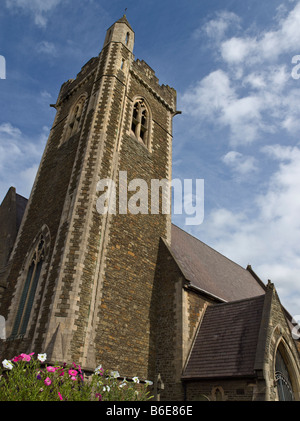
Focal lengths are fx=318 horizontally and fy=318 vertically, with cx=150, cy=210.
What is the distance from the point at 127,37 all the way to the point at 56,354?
17312 mm

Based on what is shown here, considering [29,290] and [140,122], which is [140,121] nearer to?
[140,122]

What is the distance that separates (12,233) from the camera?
1645cm

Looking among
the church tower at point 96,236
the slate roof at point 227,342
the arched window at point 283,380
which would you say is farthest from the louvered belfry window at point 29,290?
the arched window at point 283,380

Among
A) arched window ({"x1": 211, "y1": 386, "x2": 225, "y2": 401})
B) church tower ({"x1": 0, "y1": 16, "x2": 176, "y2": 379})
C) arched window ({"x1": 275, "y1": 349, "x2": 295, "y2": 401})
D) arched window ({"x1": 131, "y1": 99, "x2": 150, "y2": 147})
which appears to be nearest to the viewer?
arched window ({"x1": 211, "y1": 386, "x2": 225, "y2": 401})

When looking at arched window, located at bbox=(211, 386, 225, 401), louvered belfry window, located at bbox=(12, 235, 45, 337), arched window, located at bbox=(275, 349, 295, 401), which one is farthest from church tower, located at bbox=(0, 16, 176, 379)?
arched window, located at bbox=(275, 349, 295, 401)

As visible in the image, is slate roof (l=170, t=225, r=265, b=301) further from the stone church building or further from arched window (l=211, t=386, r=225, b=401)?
arched window (l=211, t=386, r=225, b=401)

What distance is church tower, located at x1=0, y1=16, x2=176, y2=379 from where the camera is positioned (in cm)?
1023

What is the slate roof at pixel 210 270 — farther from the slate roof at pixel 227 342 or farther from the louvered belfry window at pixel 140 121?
the louvered belfry window at pixel 140 121

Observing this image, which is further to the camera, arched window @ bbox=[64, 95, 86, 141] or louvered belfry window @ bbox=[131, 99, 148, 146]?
arched window @ bbox=[64, 95, 86, 141]

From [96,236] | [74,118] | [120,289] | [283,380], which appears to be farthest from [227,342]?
[74,118]

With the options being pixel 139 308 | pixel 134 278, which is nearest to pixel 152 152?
pixel 134 278

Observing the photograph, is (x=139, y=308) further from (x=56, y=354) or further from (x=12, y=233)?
(x=12, y=233)

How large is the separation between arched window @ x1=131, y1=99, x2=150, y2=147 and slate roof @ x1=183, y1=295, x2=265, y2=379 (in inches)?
370

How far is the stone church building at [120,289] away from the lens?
9992 mm
